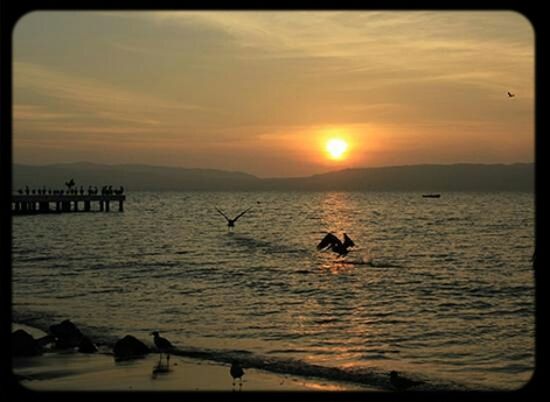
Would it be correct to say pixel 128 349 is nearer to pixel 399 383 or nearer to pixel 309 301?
pixel 399 383

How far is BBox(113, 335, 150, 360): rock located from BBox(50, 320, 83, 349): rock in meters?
0.71

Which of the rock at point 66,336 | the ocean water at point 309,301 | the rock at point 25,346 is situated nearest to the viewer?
the rock at point 25,346

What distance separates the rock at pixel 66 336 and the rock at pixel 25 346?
0.36 m

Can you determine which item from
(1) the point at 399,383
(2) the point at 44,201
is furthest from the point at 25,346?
(2) the point at 44,201

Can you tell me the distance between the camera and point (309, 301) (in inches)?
690

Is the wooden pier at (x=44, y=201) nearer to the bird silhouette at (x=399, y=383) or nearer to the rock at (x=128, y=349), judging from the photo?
the rock at (x=128, y=349)

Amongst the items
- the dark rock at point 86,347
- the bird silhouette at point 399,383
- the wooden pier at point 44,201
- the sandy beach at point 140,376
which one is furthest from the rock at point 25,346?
the wooden pier at point 44,201

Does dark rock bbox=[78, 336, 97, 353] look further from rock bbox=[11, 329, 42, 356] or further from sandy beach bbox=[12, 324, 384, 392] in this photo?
rock bbox=[11, 329, 42, 356]

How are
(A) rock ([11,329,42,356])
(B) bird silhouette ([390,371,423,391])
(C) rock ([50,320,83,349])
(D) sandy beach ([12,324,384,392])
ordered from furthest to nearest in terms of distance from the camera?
(C) rock ([50,320,83,349])
(A) rock ([11,329,42,356])
(B) bird silhouette ([390,371,423,391])
(D) sandy beach ([12,324,384,392])

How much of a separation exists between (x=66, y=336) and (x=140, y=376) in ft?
7.21

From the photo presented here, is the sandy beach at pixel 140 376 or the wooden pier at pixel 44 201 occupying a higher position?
the wooden pier at pixel 44 201

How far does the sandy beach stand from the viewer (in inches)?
293

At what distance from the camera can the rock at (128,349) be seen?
9.07 meters

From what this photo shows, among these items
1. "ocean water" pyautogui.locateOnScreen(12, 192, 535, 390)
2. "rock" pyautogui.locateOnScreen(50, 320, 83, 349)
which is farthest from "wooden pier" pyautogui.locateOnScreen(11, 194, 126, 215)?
"rock" pyautogui.locateOnScreen(50, 320, 83, 349)
